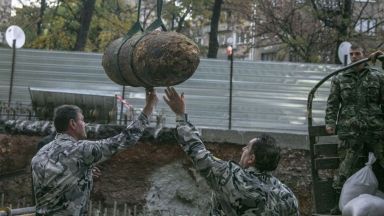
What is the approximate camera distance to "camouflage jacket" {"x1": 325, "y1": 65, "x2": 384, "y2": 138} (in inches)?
227

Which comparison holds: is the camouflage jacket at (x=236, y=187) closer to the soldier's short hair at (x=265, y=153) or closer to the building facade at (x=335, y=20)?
the soldier's short hair at (x=265, y=153)

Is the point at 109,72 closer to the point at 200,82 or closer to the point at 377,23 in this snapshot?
the point at 200,82

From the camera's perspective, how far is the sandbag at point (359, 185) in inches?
204

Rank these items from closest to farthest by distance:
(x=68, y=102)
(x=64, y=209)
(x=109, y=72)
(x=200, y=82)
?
1. (x=64, y=209)
2. (x=109, y=72)
3. (x=68, y=102)
4. (x=200, y=82)

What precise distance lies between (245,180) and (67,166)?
1.26m

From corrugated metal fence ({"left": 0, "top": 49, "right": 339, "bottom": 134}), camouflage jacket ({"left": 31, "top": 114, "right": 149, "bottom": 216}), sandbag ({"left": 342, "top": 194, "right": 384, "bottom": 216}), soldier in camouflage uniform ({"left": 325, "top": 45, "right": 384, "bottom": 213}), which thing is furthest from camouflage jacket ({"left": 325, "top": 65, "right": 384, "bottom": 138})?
corrugated metal fence ({"left": 0, "top": 49, "right": 339, "bottom": 134})

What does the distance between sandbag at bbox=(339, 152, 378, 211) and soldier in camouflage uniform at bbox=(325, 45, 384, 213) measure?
1.12 ft

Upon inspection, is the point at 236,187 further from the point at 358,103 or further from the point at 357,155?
the point at 358,103

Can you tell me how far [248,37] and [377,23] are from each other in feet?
19.1

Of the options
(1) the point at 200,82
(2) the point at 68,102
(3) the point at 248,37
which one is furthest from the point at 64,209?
(3) the point at 248,37

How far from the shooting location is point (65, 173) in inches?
151

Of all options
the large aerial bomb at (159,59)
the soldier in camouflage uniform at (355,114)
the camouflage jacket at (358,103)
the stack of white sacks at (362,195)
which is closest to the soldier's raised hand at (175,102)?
the large aerial bomb at (159,59)

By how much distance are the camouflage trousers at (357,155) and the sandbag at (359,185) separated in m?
0.29

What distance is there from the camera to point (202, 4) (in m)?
23.3
